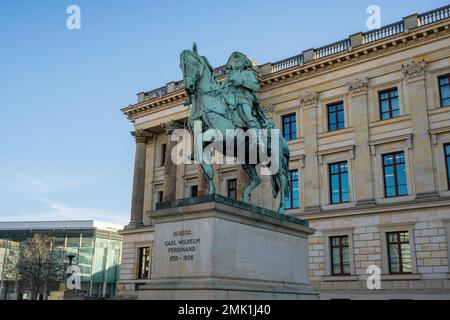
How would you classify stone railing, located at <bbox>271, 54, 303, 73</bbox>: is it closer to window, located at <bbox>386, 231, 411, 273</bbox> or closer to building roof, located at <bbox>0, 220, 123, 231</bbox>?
window, located at <bbox>386, 231, 411, 273</bbox>

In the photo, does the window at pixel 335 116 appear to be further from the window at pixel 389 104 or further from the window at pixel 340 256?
the window at pixel 340 256

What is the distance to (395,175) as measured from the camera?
3084cm

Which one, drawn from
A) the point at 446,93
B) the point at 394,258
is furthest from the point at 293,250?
the point at 446,93

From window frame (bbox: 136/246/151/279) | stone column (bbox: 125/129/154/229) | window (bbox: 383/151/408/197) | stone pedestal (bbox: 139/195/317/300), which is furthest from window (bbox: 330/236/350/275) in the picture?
stone pedestal (bbox: 139/195/317/300)

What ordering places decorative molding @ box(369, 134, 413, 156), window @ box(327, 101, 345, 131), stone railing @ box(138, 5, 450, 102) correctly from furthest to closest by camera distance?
1. window @ box(327, 101, 345, 131)
2. stone railing @ box(138, 5, 450, 102)
3. decorative molding @ box(369, 134, 413, 156)

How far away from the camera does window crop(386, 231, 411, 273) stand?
2888 centimetres

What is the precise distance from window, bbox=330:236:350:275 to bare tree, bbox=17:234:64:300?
1599 inches

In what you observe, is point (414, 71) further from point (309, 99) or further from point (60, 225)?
point (60, 225)

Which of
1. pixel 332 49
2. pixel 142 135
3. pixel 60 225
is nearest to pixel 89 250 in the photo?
pixel 60 225

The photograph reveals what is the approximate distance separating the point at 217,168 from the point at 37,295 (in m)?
38.1

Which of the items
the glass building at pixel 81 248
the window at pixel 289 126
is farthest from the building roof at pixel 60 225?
the window at pixel 289 126

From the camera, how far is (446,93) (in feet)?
98.6

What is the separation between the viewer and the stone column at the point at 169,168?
41719mm

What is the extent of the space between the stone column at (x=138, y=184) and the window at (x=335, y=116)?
18.2m
